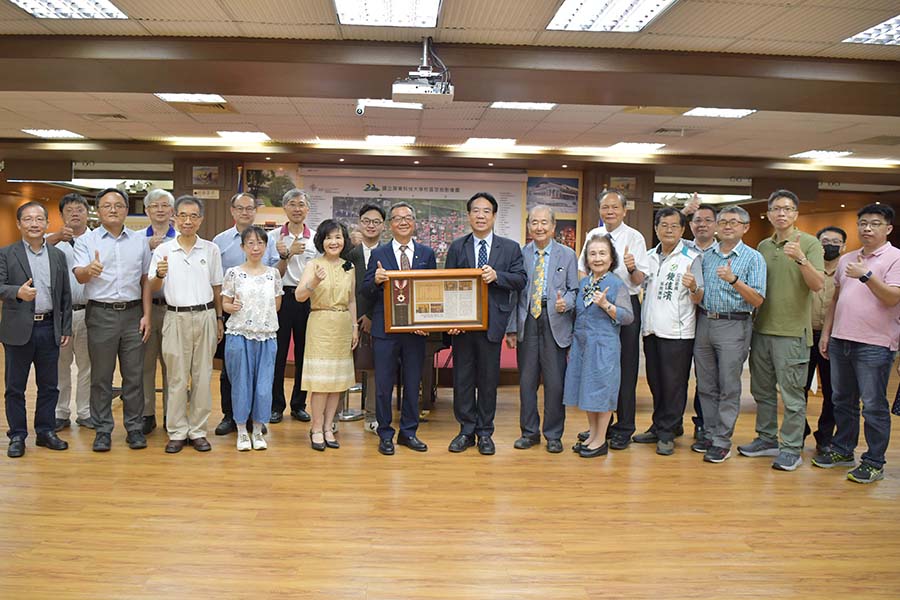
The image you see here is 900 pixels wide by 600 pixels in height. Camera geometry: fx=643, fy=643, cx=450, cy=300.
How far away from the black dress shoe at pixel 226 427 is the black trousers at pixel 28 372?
113cm

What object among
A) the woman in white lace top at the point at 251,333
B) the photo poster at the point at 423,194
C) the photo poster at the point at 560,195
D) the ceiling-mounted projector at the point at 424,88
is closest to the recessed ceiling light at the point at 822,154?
the photo poster at the point at 560,195

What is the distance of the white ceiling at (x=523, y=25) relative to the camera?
470 centimetres

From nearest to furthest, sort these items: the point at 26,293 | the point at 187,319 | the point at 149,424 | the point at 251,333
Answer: the point at 26,293 → the point at 187,319 → the point at 251,333 → the point at 149,424

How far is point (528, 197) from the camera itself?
11.6 metres

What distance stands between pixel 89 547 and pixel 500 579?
1.91 meters

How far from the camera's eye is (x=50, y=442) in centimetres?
443

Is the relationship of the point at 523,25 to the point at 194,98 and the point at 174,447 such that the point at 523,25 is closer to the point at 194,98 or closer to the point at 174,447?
the point at 174,447

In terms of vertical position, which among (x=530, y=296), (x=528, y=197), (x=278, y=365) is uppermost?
(x=528, y=197)

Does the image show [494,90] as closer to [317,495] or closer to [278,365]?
[278,365]

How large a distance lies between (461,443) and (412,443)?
1.16 feet

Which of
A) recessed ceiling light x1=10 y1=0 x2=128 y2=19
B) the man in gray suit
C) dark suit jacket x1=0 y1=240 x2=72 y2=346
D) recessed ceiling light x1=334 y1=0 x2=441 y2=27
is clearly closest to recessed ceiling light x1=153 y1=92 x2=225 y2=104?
recessed ceiling light x1=10 y1=0 x2=128 y2=19

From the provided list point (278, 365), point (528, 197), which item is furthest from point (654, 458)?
point (528, 197)

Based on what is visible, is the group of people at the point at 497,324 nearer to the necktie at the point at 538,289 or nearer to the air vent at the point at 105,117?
the necktie at the point at 538,289

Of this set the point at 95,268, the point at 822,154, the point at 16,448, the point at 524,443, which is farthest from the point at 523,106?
the point at 16,448
